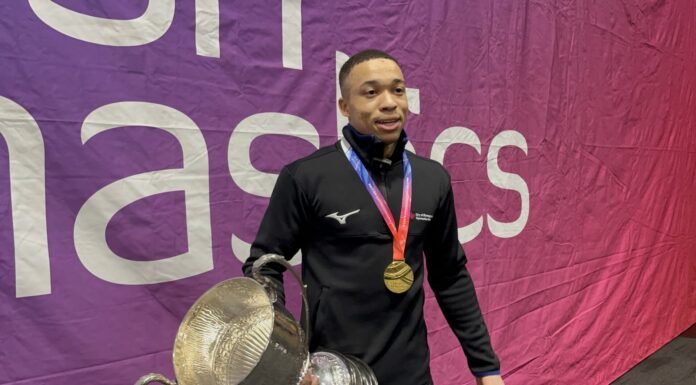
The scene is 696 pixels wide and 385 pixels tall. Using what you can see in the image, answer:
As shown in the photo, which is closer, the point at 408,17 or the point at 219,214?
the point at 219,214

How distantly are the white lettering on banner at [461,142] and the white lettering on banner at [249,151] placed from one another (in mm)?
647

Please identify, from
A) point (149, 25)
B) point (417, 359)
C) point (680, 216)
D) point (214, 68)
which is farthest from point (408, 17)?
point (680, 216)

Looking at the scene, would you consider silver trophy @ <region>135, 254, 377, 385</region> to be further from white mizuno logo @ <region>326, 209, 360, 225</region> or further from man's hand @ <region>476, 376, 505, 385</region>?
man's hand @ <region>476, 376, 505, 385</region>

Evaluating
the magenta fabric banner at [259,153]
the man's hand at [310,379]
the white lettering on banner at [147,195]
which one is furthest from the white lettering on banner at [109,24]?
the man's hand at [310,379]

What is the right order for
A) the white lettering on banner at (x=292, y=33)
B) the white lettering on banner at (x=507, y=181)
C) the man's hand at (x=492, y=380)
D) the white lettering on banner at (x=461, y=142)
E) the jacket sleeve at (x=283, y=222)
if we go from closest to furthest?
the jacket sleeve at (x=283, y=222)
the man's hand at (x=492, y=380)
the white lettering on banner at (x=292, y=33)
the white lettering on banner at (x=461, y=142)
the white lettering on banner at (x=507, y=181)

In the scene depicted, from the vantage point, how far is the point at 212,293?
2.53ft

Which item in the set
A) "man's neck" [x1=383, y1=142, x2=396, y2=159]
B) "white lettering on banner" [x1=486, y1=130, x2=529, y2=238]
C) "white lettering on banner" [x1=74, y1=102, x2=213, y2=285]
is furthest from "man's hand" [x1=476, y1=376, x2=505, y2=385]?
"white lettering on banner" [x1=486, y1=130, x2=529, y2=238]

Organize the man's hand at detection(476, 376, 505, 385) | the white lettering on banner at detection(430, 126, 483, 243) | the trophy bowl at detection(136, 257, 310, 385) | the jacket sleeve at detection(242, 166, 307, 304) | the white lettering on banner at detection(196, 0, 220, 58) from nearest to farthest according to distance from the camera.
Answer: the trophy bowl at detection(136, 257, 310, 385) → the jacket sleeve at detection(242, 166, 307, 304) → the man's hand at detection(476, 376, 505, 385) → the white lettering on banner at detection(196, 0, 220, 58) → the white lettering on banner at detection(430, 126, 483, 243)

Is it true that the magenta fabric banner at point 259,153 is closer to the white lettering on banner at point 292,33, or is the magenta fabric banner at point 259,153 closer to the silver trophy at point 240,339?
the white lettering on banner at point 292,33

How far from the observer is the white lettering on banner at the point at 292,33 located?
5.02 ft

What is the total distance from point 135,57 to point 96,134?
0.71ft

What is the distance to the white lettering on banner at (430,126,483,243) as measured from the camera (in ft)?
6.44

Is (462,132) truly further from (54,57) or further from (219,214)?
(54,57)

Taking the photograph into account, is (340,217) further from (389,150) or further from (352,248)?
(389,150)
